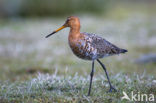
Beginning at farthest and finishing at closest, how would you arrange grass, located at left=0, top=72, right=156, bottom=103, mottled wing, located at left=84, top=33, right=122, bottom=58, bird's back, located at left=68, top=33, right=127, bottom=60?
mottled wing, located at left=84, top=33, right=122, bottom=58, bird's back, located at left=68, top=33, right=127, bottom=60, grass, located at left=0, top=72, right=156, bottom=103

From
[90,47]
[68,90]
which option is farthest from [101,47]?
[68,90]

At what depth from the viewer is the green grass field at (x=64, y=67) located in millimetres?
4871

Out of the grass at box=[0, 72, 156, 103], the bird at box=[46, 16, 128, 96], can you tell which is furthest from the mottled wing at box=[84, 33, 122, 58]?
the grass at box=[0, 72, 156, 103]

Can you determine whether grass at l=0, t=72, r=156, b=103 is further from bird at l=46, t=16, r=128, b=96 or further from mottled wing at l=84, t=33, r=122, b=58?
mottled wing at l=84, t=33, r=122, b=58

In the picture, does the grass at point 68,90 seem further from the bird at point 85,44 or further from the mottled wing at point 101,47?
the mottled wing at point 101,47

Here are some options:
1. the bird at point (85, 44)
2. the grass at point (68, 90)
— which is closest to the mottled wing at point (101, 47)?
the bird at point (85, 44)

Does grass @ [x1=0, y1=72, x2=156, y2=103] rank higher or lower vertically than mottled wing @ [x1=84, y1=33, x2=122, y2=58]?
lower

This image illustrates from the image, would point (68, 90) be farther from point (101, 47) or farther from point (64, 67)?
point (64, 67)

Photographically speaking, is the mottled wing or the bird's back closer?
the bird's back

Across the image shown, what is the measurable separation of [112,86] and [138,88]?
42 cm

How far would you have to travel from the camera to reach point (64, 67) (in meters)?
8.33

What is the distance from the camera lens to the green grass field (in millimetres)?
4871

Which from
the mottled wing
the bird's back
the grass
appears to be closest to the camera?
the grass

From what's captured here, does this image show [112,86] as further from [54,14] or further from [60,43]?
[54,14]
